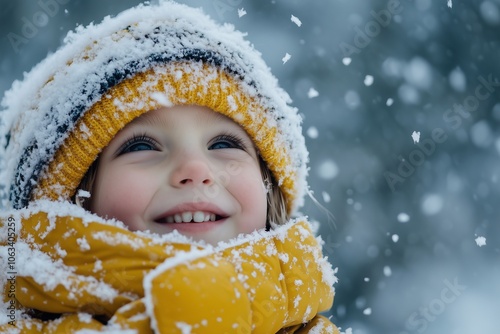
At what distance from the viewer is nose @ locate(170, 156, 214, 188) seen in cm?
114

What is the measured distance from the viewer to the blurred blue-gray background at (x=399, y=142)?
130 inches

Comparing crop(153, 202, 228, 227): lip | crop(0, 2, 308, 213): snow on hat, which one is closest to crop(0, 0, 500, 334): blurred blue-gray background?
crop(0, 2, 308, 213): snow on hat

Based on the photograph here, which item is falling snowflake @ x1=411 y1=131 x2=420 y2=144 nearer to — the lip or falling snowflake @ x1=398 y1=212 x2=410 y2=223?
Answer: falling snowflake @ x1=398 y1=212 x2=410 y2=223

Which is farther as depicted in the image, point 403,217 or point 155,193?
point 403,217

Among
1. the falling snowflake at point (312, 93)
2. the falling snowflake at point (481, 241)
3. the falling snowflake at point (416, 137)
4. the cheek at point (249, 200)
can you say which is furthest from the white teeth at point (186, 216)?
the falling snowflake at point (481, 241)

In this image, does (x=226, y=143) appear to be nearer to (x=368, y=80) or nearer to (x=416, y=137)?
(x=416, y=137)

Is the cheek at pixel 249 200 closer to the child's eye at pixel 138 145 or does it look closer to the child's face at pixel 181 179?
the child's face at pixel 181 179

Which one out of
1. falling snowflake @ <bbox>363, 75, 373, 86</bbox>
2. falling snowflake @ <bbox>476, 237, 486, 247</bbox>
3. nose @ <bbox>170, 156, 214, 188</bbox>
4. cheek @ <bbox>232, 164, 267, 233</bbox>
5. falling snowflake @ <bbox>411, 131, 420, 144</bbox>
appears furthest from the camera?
falling snowflake @ <bbox>363, 75, 373, 86</bbox>

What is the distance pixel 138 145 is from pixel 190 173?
17 cm

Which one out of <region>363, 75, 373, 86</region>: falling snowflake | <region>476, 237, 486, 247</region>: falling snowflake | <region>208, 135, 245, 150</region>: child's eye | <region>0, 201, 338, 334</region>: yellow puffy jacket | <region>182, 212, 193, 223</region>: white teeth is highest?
<region>363, 75, 373, 86</region>: falling snowflake

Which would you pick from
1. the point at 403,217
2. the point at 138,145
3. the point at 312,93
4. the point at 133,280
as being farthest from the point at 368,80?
the point at 133,280

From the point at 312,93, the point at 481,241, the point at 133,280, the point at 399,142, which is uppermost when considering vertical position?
the point at 312,93

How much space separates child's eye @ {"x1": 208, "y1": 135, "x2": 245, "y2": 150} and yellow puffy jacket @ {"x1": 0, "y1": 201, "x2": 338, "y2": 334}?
0.80 feet

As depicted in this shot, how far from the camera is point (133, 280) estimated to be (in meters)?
1.03
